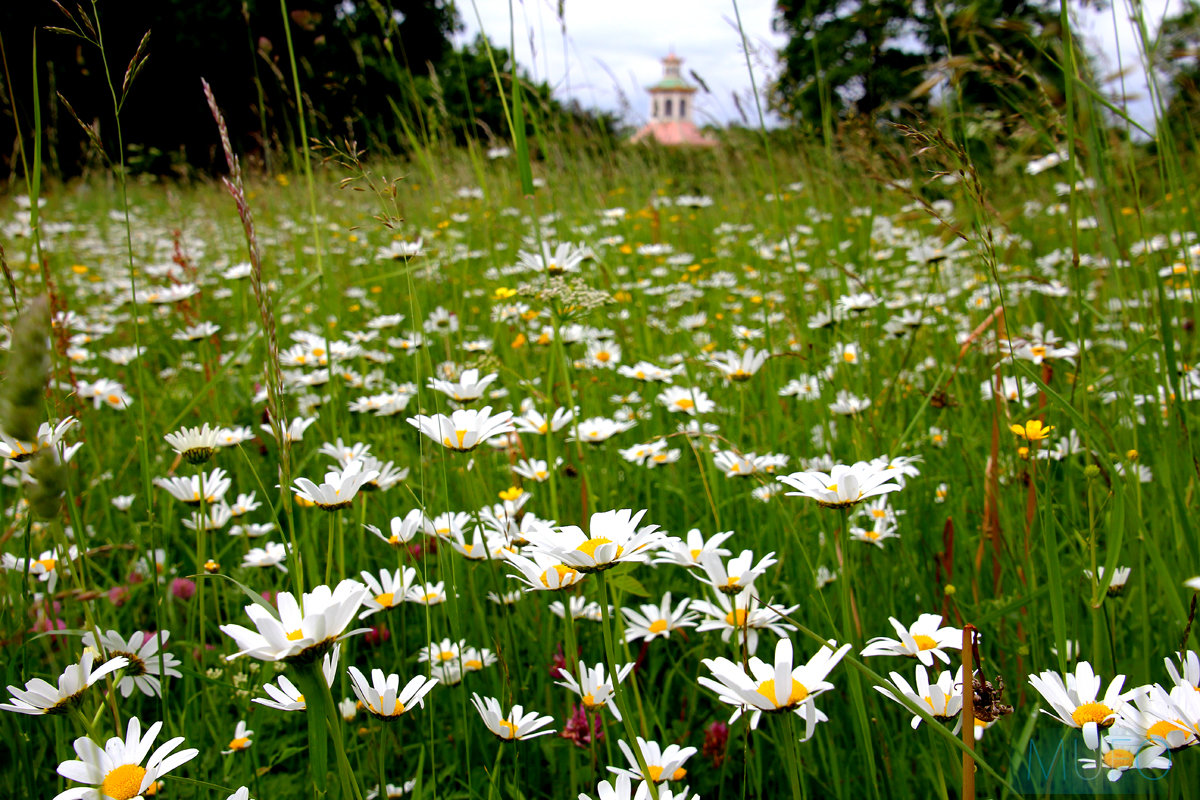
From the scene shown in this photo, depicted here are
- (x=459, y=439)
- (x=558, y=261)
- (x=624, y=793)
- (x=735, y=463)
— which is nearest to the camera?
(x=624, y=793)

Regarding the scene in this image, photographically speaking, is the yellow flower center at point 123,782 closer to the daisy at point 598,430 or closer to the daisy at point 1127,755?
the daisy at point 1127,755

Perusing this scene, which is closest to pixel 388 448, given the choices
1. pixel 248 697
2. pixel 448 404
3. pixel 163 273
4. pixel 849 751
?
pixel 448 404

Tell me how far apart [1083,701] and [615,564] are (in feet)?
1.27

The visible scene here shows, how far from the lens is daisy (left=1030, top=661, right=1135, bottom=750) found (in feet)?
1.93

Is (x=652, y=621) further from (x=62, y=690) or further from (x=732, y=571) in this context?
(x=62, y=690)

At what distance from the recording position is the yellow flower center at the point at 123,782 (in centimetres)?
59

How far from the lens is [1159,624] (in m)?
0.97

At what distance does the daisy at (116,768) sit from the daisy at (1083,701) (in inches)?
26.1

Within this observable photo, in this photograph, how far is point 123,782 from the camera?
0.60 m

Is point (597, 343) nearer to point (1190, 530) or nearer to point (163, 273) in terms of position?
point (1190, 530)

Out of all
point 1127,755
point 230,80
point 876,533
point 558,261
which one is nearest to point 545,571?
point 1127,755

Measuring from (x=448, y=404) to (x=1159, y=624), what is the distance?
1.19 meters

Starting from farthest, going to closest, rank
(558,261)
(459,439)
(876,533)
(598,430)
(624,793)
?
(558,261) → (598,430) → (876,533) → (459,439) → (624,793)
